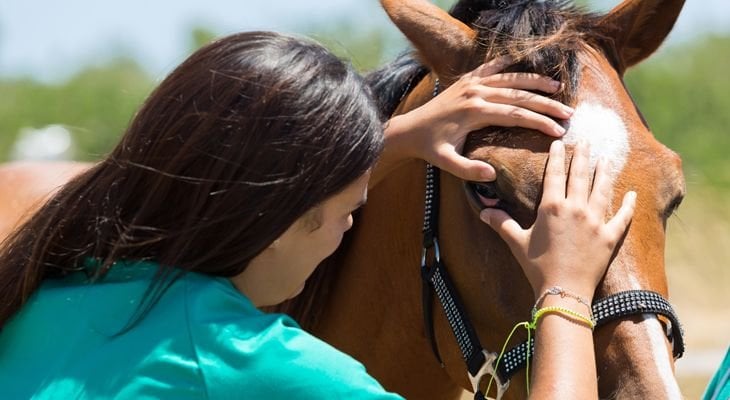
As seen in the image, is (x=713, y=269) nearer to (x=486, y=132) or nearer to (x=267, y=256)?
(x=486, y=132)

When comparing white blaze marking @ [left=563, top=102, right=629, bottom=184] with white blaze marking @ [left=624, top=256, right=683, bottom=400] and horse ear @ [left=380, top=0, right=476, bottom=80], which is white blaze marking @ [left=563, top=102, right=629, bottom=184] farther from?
horse ear @ [left=380, top=0, right=476, bottom=80]

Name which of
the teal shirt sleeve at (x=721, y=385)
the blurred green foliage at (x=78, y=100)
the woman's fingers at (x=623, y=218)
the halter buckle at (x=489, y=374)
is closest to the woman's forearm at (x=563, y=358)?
the woman's fingers at (x=623, y=218)

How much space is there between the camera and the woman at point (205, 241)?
1.86 metres

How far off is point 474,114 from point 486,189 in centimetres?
20

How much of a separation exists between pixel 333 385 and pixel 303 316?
1.70 m

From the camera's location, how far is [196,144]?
6.39 ft

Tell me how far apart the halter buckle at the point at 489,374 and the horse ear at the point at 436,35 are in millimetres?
796

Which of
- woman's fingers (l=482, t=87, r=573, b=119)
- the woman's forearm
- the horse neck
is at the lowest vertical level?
the horse neck

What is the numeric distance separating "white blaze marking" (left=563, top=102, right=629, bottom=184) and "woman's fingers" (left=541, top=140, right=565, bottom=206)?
7 cm

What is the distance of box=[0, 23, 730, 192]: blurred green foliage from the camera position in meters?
15.4

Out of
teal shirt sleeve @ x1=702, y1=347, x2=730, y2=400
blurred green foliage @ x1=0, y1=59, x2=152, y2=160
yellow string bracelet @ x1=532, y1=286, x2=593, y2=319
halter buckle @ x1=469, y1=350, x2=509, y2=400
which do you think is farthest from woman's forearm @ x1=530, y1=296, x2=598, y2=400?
blurred green foliage @ x1=0, y1=59, x2=152, y2=160

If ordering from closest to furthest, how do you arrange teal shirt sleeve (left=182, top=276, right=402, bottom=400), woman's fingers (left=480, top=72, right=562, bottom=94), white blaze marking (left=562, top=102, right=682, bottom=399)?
teal shirt sleeve (left=182, top=276, right=402, bottom=400) → white blaze marking (left=562, top=102, right=682, bottom=399) → woman's fingers (left=480, top=72, right=562, bottom=94)

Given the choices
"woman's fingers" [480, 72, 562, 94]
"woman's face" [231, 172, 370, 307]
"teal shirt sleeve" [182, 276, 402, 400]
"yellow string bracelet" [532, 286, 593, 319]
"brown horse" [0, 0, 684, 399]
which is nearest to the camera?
"teal shirt sleeve" [182, 276, 402, 400]

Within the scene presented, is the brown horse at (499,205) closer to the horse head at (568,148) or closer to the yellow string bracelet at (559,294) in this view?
the horse head at (568,148)
